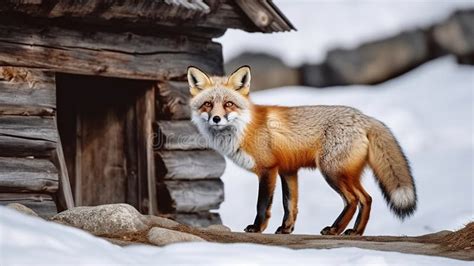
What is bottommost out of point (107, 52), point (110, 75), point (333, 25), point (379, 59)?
point (110, 75)

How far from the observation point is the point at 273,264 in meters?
5.25

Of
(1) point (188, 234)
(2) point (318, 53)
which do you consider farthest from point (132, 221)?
(2) point (318, 53)

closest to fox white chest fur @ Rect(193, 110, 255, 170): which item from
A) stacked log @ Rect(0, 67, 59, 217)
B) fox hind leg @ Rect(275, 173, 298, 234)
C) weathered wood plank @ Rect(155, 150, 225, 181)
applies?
fox hind leg @ Rect(275, 173, 298, 234)

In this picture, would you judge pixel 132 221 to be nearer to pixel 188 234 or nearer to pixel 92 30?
pixel 188 234

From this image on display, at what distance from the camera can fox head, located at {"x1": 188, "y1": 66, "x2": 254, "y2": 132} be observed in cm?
752

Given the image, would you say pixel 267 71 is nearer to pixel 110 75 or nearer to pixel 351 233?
pixel 110 75

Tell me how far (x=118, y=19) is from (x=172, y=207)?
191cm

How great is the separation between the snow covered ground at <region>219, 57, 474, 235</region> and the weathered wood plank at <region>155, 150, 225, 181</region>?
3.44 m

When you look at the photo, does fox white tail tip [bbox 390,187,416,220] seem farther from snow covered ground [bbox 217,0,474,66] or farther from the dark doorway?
snow covered ground [bbox 217,0,474,66]

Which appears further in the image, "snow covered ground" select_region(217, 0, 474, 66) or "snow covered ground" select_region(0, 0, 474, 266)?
"snow covered ground" select_region(217, 0, 474, 66)

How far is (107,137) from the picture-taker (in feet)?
33.0

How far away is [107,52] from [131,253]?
12.9 feet

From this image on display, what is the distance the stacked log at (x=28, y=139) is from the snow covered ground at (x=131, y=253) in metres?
2.87

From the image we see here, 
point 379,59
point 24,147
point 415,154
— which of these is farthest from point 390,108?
point 24,147
